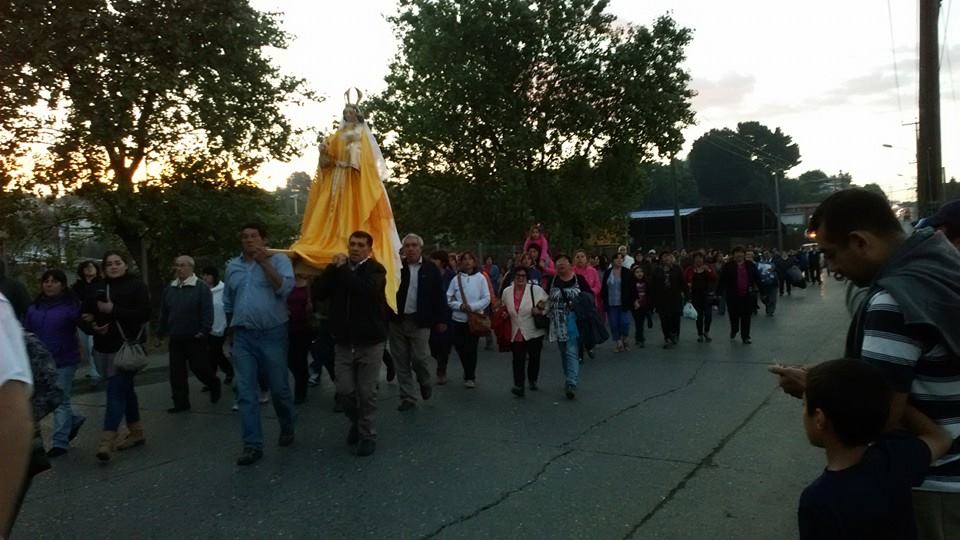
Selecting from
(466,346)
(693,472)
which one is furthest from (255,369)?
(466,346)

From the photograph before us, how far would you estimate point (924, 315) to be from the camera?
5.92 feet

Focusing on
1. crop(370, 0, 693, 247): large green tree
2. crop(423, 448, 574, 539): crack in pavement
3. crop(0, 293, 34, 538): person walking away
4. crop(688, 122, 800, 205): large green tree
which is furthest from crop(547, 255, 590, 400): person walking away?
crop(688, 122, 800, 205): large green tree

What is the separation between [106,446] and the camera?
6.23m

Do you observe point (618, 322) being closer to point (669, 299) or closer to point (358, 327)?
point (669, 299)

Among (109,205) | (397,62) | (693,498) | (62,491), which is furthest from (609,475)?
(397,62)

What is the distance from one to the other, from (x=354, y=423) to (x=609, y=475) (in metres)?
2.36

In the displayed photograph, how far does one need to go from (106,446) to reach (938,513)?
628 cm

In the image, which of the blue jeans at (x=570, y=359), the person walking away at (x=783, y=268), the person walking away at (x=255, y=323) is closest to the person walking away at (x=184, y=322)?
the person walking away at (x=255, y=323)

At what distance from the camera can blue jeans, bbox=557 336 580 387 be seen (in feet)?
27.5

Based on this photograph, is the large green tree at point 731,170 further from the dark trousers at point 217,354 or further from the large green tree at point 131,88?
the dark trousers at point 217,354

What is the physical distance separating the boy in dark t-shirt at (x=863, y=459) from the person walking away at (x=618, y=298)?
36.5 feet

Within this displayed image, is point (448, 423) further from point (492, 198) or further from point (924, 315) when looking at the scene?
point (492, 198)

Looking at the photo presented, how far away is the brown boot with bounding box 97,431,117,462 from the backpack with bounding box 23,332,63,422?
413 centimetres

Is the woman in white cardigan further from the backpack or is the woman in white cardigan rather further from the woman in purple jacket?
the backpack
